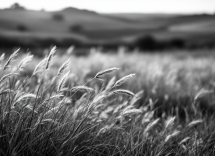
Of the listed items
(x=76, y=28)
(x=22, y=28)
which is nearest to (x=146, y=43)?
(x=76, y=28)

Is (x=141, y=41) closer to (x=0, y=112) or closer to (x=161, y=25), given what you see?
(x=161, y=25)

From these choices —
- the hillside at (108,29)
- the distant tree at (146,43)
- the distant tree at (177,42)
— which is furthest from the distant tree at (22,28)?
the distant tree at (177,42)

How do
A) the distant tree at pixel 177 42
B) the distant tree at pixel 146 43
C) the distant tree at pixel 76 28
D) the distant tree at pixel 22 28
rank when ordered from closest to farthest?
the distant tree at pixel 146 43
the distant tree at pixel 22 28
the distant tree at pixel 177 42
the distant tree at pixel 76 28

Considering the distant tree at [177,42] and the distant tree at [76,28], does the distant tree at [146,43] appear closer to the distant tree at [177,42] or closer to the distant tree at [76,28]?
the distant tree at [177,42]

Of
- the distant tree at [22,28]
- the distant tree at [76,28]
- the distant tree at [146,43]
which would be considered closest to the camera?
the distant tree at [146,43]

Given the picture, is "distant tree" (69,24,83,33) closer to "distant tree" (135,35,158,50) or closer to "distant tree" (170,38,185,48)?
"distant tree" (135,35,158,50)

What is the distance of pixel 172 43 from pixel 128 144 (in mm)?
28259

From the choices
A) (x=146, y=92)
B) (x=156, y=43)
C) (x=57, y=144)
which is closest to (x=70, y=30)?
(x=156, y=43)

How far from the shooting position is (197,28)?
34.2 metres

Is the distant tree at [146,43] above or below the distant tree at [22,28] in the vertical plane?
below

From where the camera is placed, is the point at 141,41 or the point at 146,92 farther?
the point at 141,41

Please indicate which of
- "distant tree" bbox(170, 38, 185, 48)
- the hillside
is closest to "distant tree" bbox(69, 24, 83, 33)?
the hillside

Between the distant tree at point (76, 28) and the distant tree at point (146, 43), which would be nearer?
the distant tree at point (146, 43)

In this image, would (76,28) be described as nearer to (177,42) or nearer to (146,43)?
(146,43)
